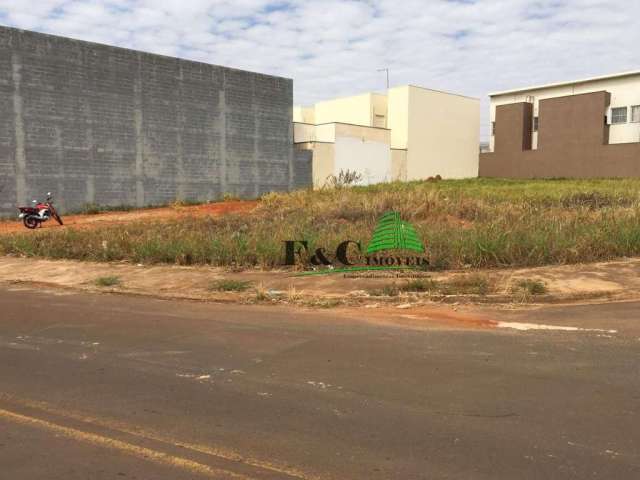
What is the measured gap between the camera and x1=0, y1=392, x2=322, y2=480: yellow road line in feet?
10.8

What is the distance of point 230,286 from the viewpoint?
921 cm

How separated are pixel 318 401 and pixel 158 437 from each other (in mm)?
1232

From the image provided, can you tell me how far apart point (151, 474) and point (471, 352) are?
3.44 metres

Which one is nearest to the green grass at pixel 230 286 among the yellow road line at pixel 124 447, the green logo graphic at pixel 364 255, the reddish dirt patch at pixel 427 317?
the green logo graphic at pixel 364 255

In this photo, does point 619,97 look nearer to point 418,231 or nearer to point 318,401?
point 418,231

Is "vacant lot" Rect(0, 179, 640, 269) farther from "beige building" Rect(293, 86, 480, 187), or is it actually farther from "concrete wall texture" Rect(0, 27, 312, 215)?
"beige building" Rect(293, 86, 480, 187)

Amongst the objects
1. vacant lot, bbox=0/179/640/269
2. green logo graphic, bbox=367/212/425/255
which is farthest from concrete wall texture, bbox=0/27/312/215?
Answer: green logo graphic, bbox=367/212/425/255

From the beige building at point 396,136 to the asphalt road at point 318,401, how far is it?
29.0 metres

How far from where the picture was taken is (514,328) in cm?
663

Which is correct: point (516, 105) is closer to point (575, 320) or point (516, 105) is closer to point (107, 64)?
point (107, 64)

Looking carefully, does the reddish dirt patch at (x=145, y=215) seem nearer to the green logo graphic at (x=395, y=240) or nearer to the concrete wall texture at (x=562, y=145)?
the green logo graphic at (x=395, y=240)

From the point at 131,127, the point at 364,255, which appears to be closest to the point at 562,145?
the point at 131,127

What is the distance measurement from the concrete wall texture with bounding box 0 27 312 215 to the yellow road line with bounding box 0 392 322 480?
21.4 meters

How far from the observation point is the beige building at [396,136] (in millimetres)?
36406
